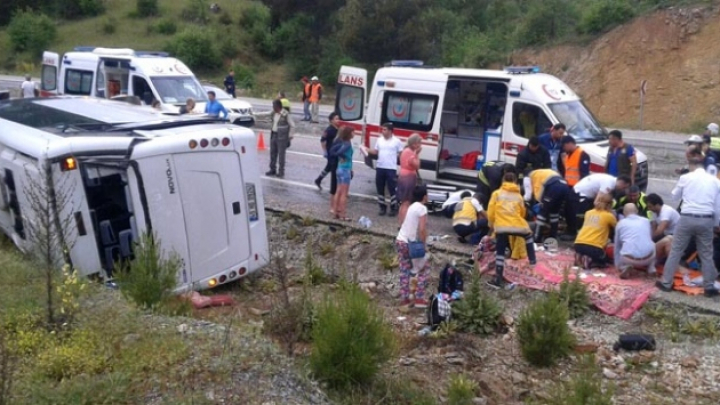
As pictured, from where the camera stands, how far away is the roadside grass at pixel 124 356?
20.0 feet

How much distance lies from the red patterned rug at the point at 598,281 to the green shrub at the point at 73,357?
6.05m

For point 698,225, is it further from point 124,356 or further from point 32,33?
point 32,33

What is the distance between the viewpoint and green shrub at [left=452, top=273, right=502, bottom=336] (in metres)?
10.2

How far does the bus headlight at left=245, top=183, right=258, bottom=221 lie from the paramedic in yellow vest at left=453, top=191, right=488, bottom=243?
3.62 meters

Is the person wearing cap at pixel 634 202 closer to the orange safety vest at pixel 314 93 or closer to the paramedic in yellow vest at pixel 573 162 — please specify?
the paramedic in yellow vest at pixel 573 162

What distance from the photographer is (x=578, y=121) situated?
50.7 feet

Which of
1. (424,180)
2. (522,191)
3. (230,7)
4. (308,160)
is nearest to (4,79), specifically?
(230,7)

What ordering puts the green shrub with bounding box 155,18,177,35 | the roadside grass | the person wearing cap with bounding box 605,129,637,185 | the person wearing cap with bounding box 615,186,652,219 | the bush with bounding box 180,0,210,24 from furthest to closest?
the bush with bounding box 180,0,210,24
the green shrub with bounding box 155,18,177,35
the person wearing cap with bounding box 605,129,637,185
the person wearing cap with bounding box 615,186,652,219
the roadside grass

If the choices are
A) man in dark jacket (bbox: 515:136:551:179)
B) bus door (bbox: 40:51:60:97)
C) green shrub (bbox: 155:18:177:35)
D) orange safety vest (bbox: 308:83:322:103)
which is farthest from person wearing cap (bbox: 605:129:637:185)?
green shrub (bbox: 155:18:177:35)

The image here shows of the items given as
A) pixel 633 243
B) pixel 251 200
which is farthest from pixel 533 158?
pixel 251 200

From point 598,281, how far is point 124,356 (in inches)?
270

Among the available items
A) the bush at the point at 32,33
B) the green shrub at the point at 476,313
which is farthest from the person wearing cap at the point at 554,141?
the bush at the point at 32,33

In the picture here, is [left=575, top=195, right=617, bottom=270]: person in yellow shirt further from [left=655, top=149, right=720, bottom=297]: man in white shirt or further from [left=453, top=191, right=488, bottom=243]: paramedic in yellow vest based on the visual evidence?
[left=453, top=191, right=488, bottom=243]: paramedic in yellow vest

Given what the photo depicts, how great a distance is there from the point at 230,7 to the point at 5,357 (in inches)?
2313
